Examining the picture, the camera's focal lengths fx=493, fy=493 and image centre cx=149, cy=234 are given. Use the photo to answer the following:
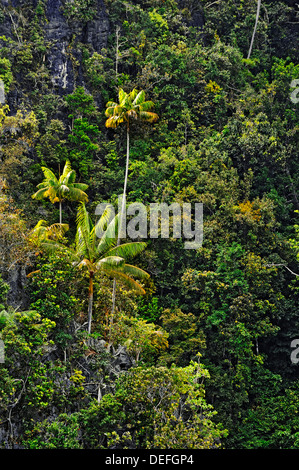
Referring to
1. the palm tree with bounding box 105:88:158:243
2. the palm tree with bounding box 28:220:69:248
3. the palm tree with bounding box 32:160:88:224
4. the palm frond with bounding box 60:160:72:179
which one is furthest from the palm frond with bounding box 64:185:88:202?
the palm tree with bounding box 105:88:158:243

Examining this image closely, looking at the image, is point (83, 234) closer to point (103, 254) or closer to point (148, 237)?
point (103, 254)

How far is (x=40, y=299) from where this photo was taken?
14.3 metres

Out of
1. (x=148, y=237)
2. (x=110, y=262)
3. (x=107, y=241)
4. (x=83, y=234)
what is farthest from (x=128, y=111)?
(x=110, y=262)

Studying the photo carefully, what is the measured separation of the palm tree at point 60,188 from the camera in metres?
20.1

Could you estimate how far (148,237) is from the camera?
20.8 metres

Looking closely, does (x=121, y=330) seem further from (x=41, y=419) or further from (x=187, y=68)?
(x=187, y=68)

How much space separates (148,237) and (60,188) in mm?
4171

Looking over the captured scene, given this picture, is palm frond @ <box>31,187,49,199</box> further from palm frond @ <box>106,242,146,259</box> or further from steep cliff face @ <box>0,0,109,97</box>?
steep cliff face @ <box>0,0,109,97</box>

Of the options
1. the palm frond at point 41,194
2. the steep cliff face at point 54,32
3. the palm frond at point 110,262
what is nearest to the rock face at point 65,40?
the steep cliff face at point 54,32

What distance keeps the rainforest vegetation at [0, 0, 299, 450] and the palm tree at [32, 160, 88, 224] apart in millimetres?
93
